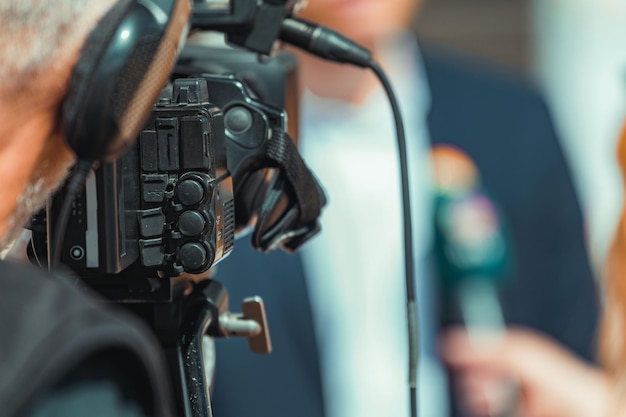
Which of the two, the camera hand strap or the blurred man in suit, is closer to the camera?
the camera hand strap

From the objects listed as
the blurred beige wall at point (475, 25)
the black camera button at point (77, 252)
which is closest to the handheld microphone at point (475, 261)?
the black camera button at point (77, 252)

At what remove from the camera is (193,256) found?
2.72ft

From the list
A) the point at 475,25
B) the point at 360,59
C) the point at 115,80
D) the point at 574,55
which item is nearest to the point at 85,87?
the point at 115,80

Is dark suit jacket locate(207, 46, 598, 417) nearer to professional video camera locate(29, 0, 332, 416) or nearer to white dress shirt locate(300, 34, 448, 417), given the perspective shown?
white dress shirt locate(300, 34, 448, 417)

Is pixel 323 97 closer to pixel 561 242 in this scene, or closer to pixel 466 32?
pixel 561 242

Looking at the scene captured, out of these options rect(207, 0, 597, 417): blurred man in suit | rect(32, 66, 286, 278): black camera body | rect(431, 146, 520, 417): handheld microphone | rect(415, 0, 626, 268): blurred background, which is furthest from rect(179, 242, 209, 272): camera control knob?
rect(415, 0, 626, 268): blurred background

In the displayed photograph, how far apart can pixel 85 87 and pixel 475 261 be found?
1.10 meters

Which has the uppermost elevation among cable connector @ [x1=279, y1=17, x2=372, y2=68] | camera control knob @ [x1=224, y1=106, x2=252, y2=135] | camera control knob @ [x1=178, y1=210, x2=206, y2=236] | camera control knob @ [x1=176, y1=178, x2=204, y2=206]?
cable connector @ [x1=279, y1=17, x2=372, y2=68]

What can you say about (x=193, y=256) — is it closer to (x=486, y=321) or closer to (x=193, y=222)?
(x=193, y=222)

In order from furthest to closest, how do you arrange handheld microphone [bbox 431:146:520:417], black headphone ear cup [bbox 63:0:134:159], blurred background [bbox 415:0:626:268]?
blurred background [bbox 415:0:626:268] → handheld microphone [bbox 431:146:520:417] → black headphone ear cup [bbox 63:0:134:159]

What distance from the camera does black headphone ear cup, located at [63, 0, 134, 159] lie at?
703mm

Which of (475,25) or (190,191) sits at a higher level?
(190,191)

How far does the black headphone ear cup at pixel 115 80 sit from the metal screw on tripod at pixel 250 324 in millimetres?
289

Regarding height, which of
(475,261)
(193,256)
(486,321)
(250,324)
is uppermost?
(193,256)
